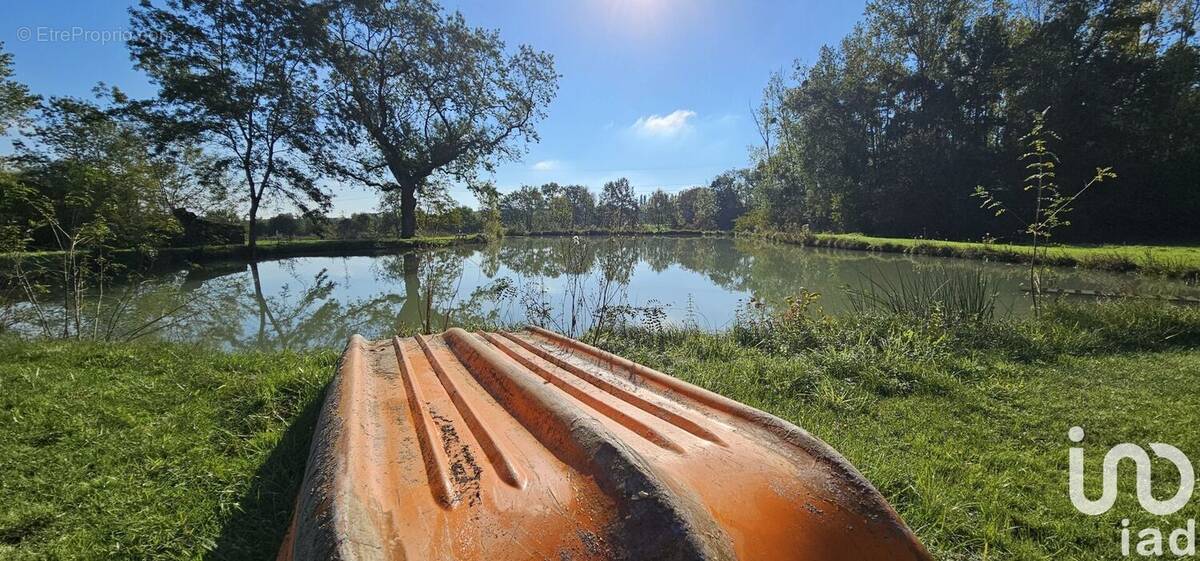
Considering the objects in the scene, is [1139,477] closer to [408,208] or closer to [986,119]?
[408,208]

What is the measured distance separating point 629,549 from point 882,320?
5250 mm

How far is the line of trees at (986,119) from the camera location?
18.8m

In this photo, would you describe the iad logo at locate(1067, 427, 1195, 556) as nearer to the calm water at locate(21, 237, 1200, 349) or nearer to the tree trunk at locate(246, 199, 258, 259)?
the calm water at locate(21, 237, 1200, 349)

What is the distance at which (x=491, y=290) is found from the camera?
8.28m

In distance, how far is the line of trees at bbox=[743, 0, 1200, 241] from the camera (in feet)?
61.8

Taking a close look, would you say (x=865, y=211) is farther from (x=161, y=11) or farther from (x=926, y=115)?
(x=161, y=11)

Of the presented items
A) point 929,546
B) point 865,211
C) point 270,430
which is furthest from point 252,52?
point 865,211

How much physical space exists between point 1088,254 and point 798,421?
1486 centimetres

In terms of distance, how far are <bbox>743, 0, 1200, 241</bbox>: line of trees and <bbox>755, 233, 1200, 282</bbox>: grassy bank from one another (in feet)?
17.7

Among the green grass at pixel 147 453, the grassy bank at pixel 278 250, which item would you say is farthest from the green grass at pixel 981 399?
the grassy bank at pixel 278 250

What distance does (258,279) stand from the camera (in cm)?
1269

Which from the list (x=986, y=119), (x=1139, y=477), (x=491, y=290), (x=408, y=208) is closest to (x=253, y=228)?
(x=408, y=208)

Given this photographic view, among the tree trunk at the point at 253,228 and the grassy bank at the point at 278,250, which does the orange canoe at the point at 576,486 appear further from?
the tree trunk at the point at 253,228

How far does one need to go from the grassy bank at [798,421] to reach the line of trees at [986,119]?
20.9 m
